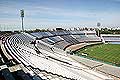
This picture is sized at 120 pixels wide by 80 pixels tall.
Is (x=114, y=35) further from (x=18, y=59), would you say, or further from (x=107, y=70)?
(x=18, y=59)

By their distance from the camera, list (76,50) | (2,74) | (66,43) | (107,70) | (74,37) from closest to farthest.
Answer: (2,74) < (107,70) < (76,50) < (66,43) < (74,37)

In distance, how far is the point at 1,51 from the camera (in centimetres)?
3731

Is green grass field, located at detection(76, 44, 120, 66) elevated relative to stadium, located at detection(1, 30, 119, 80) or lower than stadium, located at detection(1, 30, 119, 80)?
lower

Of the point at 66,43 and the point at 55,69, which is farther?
the point at 66,43

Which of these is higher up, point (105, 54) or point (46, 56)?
point (46, 56)

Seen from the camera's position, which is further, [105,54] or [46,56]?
[105,54]

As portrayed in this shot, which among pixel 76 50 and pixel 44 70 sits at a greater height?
pixel 44 70

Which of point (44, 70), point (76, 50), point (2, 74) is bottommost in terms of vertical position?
point (76, 50)

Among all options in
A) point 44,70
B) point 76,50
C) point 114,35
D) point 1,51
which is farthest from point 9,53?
point 114,35

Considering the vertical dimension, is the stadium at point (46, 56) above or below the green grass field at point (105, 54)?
above

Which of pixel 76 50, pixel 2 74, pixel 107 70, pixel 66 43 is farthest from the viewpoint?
pixel 66 43

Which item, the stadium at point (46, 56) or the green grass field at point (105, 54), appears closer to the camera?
the stadium at point (46, 56)

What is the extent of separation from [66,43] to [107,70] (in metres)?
40.0

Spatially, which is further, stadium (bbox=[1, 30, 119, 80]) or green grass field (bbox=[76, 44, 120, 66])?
green grass field (bbox=[76, 44, 120, 66])
